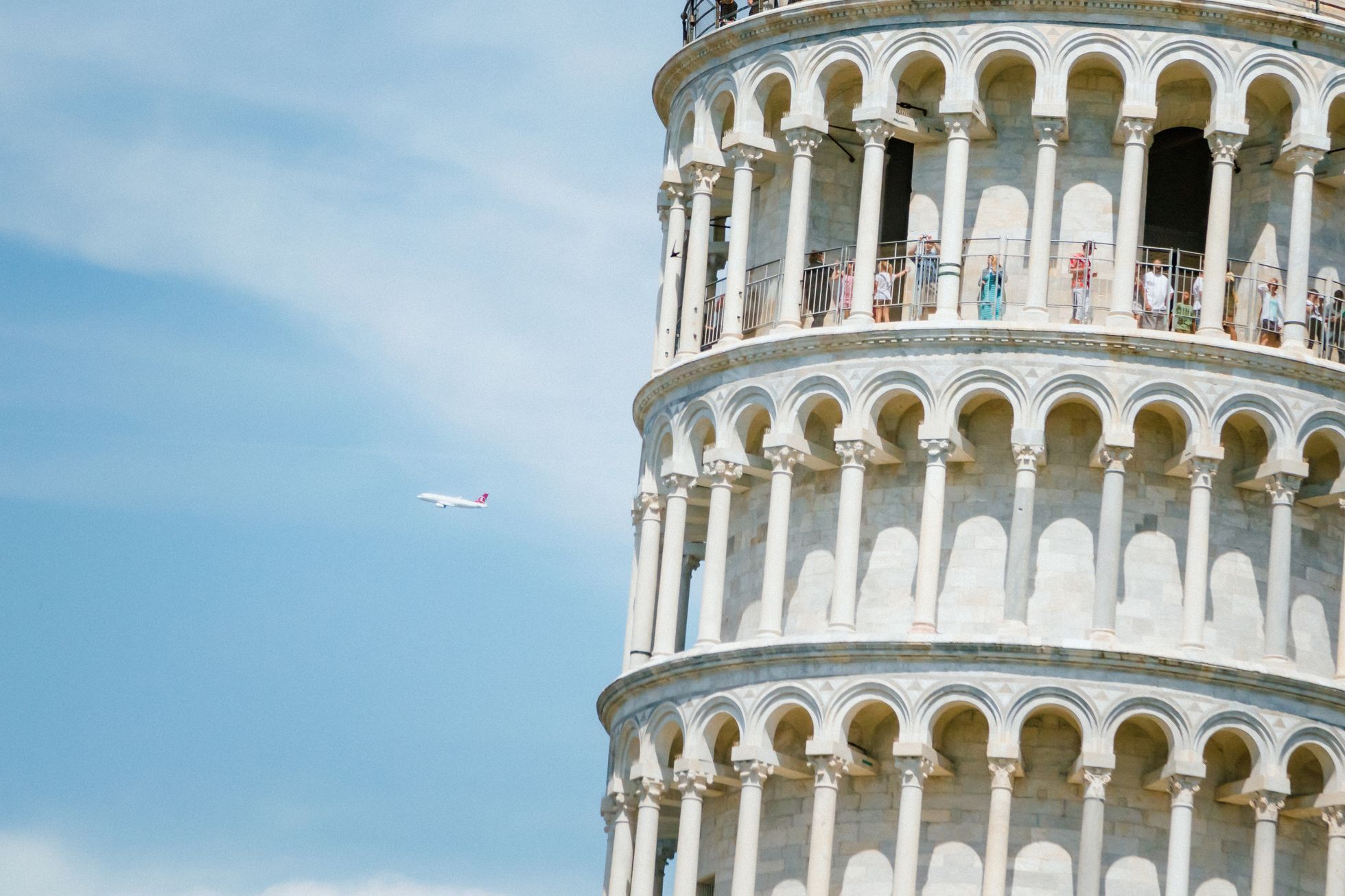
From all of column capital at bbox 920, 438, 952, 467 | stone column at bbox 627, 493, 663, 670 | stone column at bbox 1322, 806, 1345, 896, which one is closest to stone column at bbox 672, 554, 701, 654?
stone column at bbox 627, 493, 663, 670

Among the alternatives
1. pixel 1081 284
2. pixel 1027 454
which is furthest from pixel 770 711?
pixel 1081 284

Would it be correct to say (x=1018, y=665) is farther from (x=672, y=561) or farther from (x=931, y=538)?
(x=672, y=561)

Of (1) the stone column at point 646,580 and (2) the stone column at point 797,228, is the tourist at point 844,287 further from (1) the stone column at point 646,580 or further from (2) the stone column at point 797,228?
(1) the stone column at point 646,580

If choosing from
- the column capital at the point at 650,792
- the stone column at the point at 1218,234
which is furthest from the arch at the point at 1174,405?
the column capital at the point at 650,792

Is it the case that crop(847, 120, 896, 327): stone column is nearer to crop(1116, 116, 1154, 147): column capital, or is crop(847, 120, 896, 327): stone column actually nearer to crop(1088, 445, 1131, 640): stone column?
crop(1116, 116, 1154, 147): column capital

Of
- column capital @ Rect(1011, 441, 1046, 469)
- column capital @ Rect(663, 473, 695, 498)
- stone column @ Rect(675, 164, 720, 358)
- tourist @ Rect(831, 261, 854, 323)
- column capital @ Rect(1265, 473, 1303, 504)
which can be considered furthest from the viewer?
stone column @ Rect(675, 164, 720, 358)
